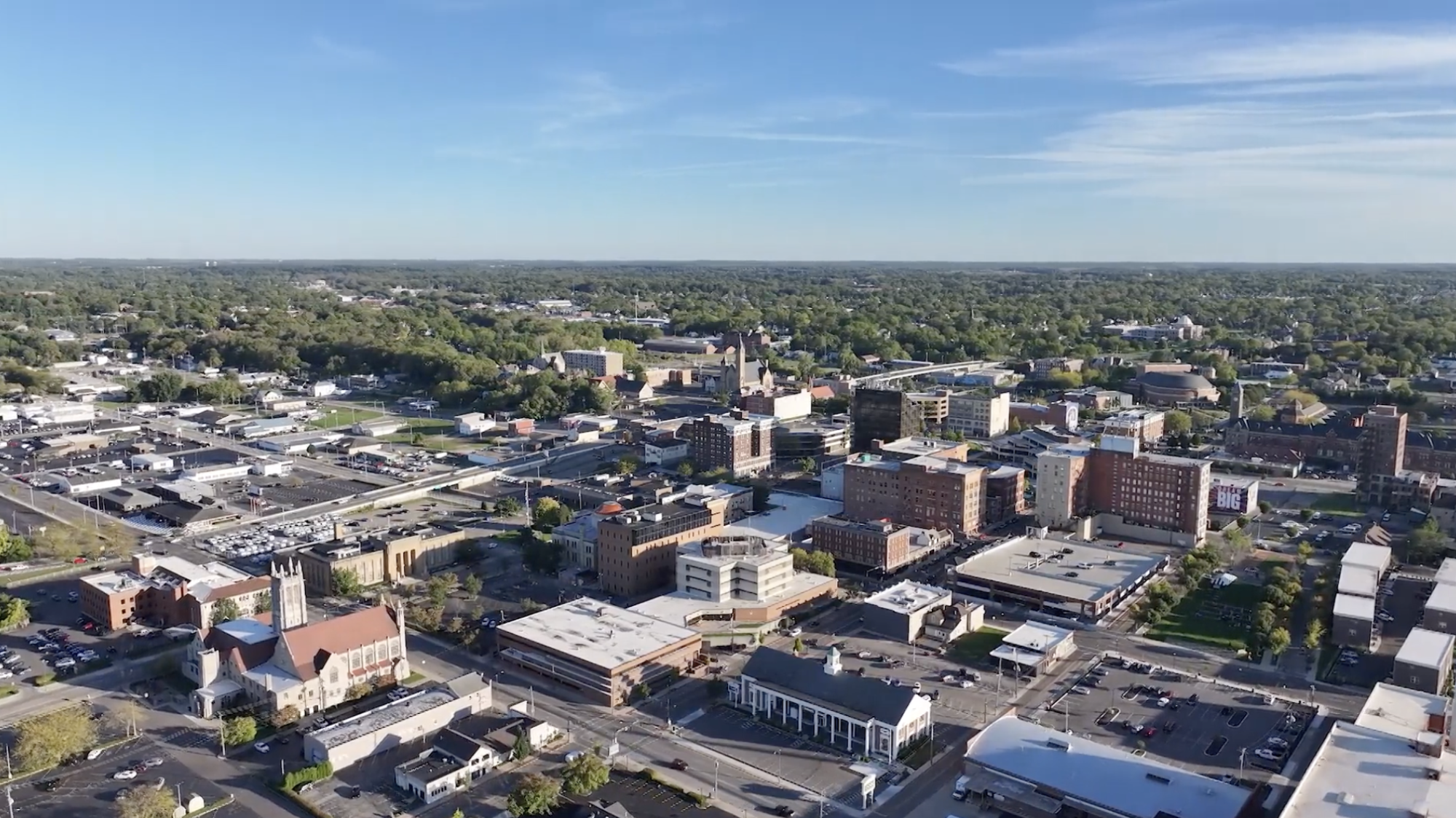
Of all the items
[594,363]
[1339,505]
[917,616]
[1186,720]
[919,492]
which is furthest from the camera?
[594,363]

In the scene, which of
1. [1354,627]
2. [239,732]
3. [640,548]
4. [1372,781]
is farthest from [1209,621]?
[239,732]

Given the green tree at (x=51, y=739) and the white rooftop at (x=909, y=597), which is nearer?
the green tree at (x=51, y=739)

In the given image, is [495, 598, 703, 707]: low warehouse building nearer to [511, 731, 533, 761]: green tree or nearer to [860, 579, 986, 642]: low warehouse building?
[511, 731, 533, 761]: green tree

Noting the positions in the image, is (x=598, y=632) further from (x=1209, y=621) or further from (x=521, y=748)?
(x=1209, y=621)

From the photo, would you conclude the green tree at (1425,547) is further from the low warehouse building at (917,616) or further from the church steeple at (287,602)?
A: the church steeple at (287,602)

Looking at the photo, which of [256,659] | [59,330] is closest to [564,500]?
[256,659]

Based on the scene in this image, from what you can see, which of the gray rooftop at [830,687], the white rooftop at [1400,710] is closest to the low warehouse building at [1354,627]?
the white rooftop at [1400,710]

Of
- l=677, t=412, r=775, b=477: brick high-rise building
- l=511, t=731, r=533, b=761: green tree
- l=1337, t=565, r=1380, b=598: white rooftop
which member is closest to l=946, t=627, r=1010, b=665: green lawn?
l=1337, t=565, r=1380, b=598: white rooftop
